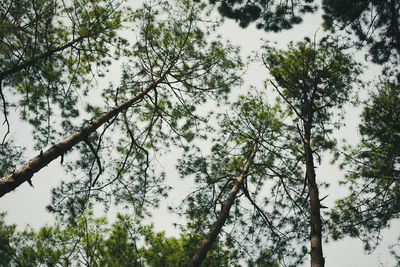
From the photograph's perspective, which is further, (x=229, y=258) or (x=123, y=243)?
(x=123, y=243)

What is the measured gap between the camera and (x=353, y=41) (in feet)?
15.7

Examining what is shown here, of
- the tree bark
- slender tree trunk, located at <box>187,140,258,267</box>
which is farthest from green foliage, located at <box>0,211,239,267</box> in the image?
the tree bark

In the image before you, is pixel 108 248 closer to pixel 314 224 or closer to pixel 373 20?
pixel 314 224

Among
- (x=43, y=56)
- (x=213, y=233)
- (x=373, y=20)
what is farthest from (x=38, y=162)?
(x=373, y=20)

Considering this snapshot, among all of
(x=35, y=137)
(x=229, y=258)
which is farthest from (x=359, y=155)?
(x=35, y=137)

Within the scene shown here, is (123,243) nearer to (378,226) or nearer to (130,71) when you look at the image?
(130,71)

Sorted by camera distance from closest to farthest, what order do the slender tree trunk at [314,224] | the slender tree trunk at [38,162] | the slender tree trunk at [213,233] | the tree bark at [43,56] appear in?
1. the slender tree trunk at [38,162]
2. the slender tree trunk at [314,224]
3. the slender tree trunk at [213,233]
4. the tree bark at [43,56]

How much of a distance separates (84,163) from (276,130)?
212 inches

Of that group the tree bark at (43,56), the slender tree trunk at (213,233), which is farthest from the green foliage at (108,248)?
the tree bark at (43,56)

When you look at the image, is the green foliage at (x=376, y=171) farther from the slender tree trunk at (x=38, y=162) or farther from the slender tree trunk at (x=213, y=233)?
the slender tree trunk at (x=38, y=162)

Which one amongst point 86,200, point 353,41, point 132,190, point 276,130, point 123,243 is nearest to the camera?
point 86,200

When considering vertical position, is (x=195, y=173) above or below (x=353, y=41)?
below

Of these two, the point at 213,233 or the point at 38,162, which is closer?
the point at 38,162

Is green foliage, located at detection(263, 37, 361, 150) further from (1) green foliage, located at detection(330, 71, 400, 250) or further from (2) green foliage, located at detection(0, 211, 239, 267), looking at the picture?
(2) green foliage, located at detection(0, 211, 239, 267)
